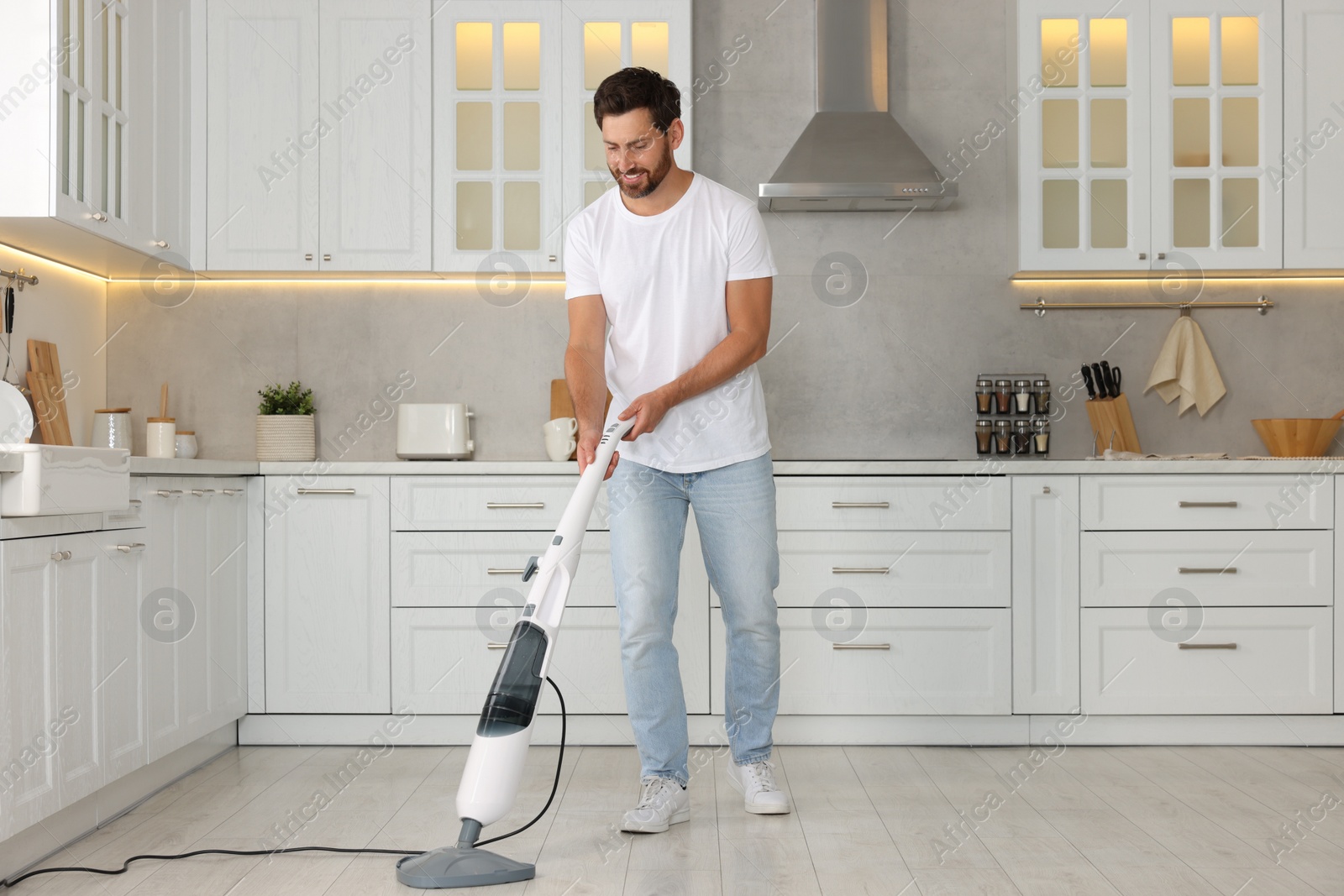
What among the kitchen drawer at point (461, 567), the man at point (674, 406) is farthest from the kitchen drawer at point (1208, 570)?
the kitchen drawer at point (461, 567)

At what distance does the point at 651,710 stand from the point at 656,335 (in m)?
0.74

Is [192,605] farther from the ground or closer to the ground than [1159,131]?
closer to the ground

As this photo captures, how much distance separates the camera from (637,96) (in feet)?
6.69

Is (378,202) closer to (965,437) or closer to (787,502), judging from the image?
(787,502)

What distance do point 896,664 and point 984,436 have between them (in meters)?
0.85

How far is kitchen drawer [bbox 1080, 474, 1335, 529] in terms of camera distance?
118 inches

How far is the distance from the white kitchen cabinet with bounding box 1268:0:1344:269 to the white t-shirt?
2018 millimetres

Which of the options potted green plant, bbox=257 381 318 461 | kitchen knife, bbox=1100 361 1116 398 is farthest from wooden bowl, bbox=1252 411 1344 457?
potted green plant, bbox=257 381 318 461

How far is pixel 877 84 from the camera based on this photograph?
349 centimetres

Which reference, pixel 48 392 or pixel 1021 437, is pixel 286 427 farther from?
pixel 1021 437

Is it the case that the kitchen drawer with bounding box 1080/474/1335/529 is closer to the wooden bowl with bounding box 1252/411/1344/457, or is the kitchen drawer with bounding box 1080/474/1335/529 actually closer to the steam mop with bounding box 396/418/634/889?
the wooden bowl with bounding box 1252/411/1344/457

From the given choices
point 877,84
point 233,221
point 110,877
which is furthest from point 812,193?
point 110,877

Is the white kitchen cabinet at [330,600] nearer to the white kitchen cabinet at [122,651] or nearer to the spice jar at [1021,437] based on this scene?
the white kitchen cabinet at [122,651]

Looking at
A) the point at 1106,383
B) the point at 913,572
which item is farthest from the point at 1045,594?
the point at 1106,383
